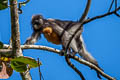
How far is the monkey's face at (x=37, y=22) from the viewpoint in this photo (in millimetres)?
9844

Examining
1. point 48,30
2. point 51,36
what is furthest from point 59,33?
point 48,30

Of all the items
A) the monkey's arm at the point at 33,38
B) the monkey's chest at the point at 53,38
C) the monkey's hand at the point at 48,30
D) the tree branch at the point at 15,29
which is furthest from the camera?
the monkey's hand at the point at 48,30

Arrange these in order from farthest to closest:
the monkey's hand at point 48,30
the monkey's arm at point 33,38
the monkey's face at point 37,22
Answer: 1. the monkey's face at point 37,22
2. the monkey's hand at point 48,30
3. the monkey's arm at point 33,38

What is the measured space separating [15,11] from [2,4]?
0.34 meters

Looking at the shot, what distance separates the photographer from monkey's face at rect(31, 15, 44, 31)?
984 cm

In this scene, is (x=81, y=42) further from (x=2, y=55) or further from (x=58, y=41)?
(x=2, y=55)

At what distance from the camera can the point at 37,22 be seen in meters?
10.0

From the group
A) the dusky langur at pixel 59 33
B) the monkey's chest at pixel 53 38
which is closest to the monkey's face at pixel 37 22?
the dusky langur at pixel 59 33

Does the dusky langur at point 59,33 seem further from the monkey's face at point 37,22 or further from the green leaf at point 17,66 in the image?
the green leaf at point 17,66

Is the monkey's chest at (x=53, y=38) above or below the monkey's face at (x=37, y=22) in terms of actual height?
below

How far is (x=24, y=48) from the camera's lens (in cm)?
548

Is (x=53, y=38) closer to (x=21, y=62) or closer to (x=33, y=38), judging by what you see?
(x=33, y=38)

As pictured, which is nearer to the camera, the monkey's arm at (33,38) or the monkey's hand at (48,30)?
the monkey's arm at (33,38)

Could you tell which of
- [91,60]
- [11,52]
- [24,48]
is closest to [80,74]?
[24,48]
